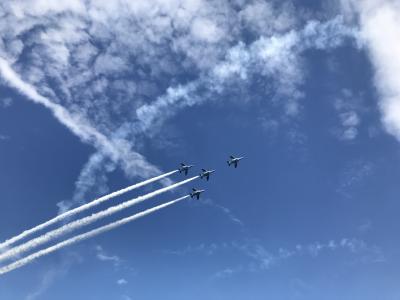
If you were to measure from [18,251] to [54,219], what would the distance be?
54.0 feet

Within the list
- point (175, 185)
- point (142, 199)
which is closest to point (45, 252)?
point (142, 199)

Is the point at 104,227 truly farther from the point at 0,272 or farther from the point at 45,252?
the point at 0,272

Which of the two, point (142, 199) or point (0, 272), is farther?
point (142, 199)

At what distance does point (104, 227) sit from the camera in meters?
174

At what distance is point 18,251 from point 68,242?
17463mm

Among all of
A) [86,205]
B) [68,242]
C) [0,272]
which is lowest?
[0,272]

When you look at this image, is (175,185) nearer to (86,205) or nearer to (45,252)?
(86,205)

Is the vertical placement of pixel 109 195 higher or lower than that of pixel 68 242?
higher

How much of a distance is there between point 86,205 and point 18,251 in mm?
28645

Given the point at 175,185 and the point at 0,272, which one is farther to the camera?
the point at 175,185

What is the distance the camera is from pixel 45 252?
17325 cm

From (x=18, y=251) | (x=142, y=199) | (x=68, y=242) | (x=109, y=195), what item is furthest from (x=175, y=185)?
(x=18, y=251)

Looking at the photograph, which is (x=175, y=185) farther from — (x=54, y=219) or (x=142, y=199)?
(x=54, y=219)

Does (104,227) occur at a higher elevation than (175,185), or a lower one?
lower
